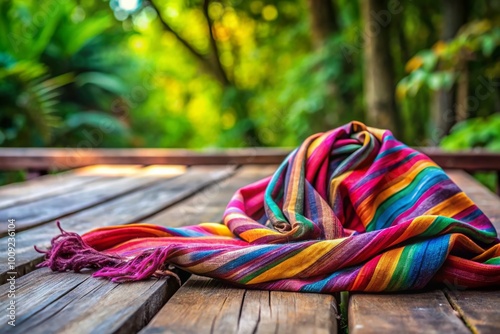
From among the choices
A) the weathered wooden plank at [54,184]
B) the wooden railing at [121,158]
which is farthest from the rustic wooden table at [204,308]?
the wooden railing at [121,158]

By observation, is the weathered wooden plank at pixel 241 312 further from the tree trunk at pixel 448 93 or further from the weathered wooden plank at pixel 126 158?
the tree trunk at pixel 448 93

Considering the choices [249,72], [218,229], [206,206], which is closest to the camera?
[218,229]

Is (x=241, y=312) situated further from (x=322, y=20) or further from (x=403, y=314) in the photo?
(x=322, y=20)

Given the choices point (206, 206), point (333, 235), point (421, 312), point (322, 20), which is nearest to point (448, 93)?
point (322, 20)

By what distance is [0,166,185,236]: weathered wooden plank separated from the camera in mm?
2148

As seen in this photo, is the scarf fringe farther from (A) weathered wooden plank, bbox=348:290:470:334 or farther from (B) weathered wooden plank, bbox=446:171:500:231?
(B) weathered wooden plank, bbox=446:171:500:231

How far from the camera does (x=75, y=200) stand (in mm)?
2604

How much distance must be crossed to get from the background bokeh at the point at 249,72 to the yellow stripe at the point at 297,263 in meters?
2.65

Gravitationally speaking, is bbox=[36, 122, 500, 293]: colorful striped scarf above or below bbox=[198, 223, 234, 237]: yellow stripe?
above

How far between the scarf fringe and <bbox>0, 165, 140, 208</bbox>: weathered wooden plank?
48.6 inches

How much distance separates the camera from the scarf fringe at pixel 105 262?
1262mm

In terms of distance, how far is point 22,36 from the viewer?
7453 mm

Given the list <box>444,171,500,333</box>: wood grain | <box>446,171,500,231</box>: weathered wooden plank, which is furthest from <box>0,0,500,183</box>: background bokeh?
<box>444,171,500,333</box>: wood grain

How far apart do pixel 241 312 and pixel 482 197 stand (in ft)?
5.65
